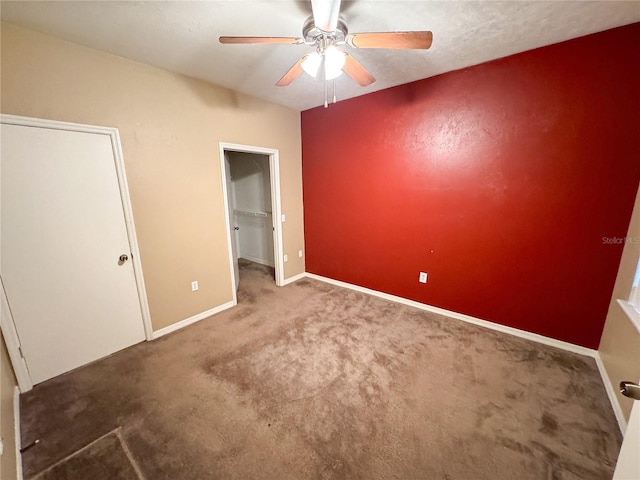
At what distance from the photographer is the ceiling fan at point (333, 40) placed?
127 cm

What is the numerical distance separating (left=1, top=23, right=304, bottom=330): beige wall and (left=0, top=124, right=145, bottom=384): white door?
6.7 inches

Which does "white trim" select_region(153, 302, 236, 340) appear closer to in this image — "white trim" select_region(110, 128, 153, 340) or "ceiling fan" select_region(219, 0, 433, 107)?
"white trim" select_region(110, 128, 153, 340)

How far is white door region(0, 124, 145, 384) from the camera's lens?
1.72 meters

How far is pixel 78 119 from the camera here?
1.88 metres

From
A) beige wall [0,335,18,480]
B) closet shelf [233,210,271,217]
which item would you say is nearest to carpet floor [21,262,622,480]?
beige wall [0,335,18,480]

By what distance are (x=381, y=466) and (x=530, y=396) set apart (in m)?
1.25

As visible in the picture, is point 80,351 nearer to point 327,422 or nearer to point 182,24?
point 327,422

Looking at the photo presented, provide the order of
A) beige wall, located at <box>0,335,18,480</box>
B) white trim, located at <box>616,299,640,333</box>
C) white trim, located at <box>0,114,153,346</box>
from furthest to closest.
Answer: white trim, located at <box>0,114,153,346</box> < white trim, located at <box>616,299,640,333</box> < beige wall, located at <box>0,335,18,480</box>

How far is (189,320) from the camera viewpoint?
2.73 metres

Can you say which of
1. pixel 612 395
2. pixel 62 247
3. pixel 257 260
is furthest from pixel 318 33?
pixel 257 260

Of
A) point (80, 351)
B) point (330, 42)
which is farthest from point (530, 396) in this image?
point (80, 351)

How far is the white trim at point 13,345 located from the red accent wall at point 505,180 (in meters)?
3.19

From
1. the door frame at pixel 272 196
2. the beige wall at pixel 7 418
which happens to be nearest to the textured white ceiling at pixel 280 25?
the door frame at pixel 272 196

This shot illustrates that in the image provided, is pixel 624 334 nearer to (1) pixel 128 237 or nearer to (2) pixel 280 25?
(2) pixel 280 25
